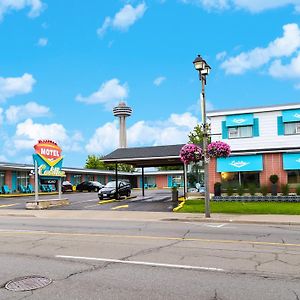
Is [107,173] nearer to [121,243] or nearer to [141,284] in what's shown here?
[121,243]

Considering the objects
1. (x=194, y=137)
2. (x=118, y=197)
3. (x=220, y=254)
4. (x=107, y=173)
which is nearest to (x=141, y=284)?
(x=220, y=254)

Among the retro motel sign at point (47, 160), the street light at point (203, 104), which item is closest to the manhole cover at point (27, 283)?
the street light at point (203, 104)

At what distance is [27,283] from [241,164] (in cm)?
2769

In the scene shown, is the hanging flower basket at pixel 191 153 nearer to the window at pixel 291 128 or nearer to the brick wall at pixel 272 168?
the brick wall at pixel 272 168

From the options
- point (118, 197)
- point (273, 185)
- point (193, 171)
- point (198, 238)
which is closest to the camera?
point (198, 238)

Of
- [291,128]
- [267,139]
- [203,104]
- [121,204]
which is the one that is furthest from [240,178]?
[203,104]

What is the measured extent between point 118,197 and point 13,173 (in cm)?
1971

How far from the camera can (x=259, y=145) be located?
33.1 metres

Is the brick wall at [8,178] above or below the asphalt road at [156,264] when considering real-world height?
above

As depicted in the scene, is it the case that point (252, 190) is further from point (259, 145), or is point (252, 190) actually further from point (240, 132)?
point (240, 132)

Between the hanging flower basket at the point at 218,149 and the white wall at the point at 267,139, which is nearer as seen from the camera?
the hanging flower basket at the point at 218,149

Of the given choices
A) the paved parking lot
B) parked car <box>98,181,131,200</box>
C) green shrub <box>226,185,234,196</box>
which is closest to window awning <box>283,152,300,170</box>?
green shrub <box>226,185,234,196</box>

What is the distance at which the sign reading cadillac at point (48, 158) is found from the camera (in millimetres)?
30011

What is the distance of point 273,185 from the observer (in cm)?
3108
